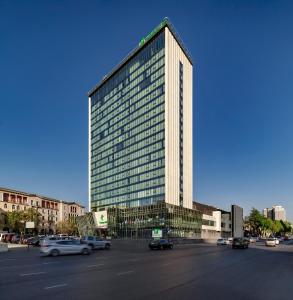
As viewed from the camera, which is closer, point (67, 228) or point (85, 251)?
point (85, 251)

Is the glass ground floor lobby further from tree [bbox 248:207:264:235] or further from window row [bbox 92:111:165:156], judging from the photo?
tree [bbox 248:207:264:235]

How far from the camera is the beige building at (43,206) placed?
144 m

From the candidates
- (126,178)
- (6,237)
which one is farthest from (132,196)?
(6,237)

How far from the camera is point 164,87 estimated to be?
10738 cm

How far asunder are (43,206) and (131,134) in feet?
207

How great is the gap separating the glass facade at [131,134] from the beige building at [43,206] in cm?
2665

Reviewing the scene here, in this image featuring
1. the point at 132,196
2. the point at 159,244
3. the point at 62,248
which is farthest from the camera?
the point at 132,196

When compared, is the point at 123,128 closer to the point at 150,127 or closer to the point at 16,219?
the point at 150,127

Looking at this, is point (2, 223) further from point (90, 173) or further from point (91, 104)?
point (91, 104)

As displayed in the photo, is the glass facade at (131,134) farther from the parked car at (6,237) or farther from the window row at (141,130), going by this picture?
the parked car at (6,237)

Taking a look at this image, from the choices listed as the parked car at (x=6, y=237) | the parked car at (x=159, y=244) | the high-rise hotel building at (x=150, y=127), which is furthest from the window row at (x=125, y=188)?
the parked car at (x=159, y=244)

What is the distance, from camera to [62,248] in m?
35.8

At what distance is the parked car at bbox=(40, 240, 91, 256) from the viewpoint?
34.9 meters

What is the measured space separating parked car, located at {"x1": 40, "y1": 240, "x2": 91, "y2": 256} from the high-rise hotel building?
65742 mm
